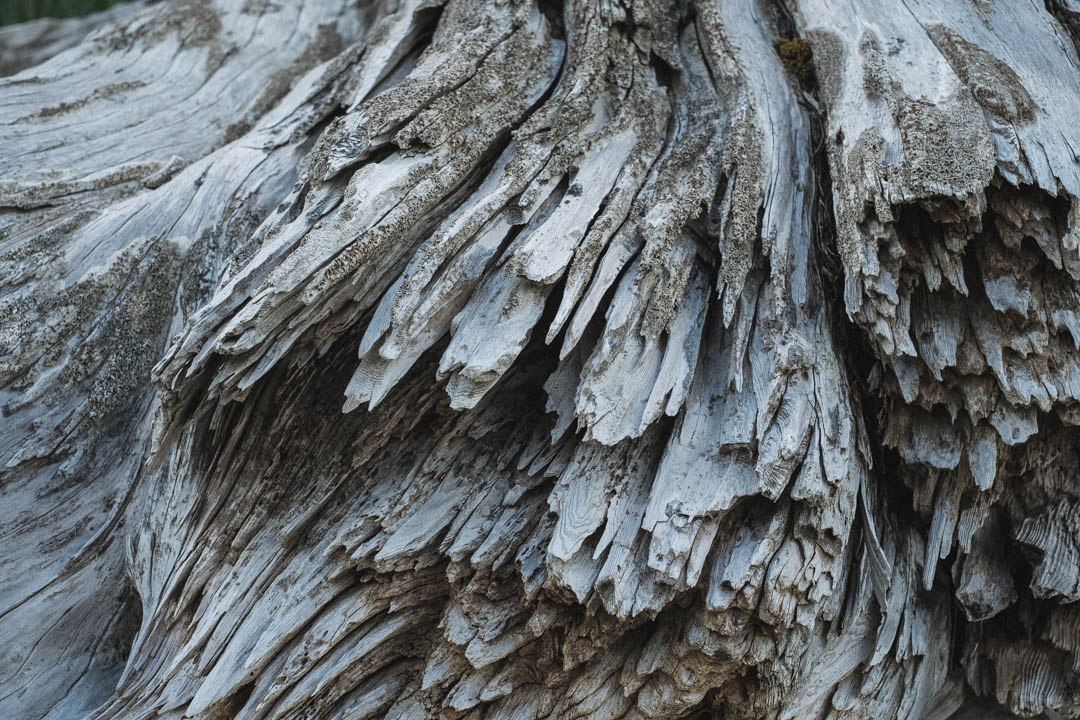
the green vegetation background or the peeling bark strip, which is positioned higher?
the peeling bark strip

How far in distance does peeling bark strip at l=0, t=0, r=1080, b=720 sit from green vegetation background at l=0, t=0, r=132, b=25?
8550mm

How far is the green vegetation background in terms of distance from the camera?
11.6 meters

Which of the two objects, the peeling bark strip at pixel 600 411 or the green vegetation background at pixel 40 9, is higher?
the peeling bark strip at pixel 600 411

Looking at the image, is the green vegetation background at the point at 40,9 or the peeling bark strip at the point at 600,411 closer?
the peeling bark strip at the point at 600,411

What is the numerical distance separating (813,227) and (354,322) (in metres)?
2.39

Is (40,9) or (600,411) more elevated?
(600,411)

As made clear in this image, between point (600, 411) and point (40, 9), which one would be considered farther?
point (40, 9)

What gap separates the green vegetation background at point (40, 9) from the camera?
11625 mm

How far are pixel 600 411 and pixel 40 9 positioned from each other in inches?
458

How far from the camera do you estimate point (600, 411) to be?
3881mm

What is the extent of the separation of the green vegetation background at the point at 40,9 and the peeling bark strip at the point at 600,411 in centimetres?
855

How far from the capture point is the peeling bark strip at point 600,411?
12.7ft

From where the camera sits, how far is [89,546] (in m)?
4.77

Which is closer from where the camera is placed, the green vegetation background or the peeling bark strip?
the peeling bark strip
